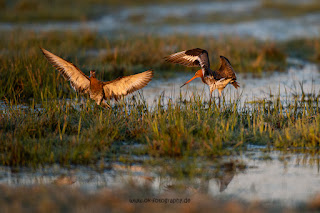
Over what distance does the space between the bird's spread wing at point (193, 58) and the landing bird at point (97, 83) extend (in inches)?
63.7

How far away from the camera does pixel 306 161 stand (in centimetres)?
605

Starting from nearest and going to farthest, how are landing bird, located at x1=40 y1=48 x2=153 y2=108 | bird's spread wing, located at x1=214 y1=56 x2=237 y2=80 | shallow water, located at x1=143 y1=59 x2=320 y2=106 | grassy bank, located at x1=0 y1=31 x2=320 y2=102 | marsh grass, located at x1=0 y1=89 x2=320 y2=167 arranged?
marsh grass, located at x1=0 y1=89 x2=320 y2=167 < landing bird, located at x1=40 y1=48 x2=153 y2=108 < bird's spread wing, located at x1=214 y1=56 x2=237 y2=80 < grassy bank, located at x1=0 y1=31 x2=320 y2=102 < shallow water, located at x1=143 y1=59 x2=320 y2=106

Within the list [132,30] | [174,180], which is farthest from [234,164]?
[132,30]

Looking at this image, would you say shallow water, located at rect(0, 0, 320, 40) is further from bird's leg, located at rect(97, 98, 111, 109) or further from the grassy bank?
bird's leg, located at rect(97, 98, 111, 109)

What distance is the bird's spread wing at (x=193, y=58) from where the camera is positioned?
8891 mm

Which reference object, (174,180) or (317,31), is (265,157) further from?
(317,31)

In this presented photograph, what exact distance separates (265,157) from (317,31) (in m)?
16.6

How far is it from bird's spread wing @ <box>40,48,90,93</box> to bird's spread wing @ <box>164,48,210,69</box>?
1.86 meters

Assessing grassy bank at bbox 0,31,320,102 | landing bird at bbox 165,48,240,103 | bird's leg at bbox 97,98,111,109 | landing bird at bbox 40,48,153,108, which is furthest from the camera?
grassy bank at bbox 0,31,320,102

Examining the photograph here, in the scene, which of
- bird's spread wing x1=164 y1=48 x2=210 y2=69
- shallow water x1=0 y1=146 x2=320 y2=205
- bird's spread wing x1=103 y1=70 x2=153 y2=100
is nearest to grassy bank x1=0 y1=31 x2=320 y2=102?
bird's spread wing x1=103 y1=70 x2=153 y2=100

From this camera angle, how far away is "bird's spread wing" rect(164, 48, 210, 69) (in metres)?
8.89

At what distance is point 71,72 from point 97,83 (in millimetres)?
474

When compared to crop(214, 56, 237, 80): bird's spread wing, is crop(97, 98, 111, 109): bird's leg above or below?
below

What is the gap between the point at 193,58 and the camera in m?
9.06
